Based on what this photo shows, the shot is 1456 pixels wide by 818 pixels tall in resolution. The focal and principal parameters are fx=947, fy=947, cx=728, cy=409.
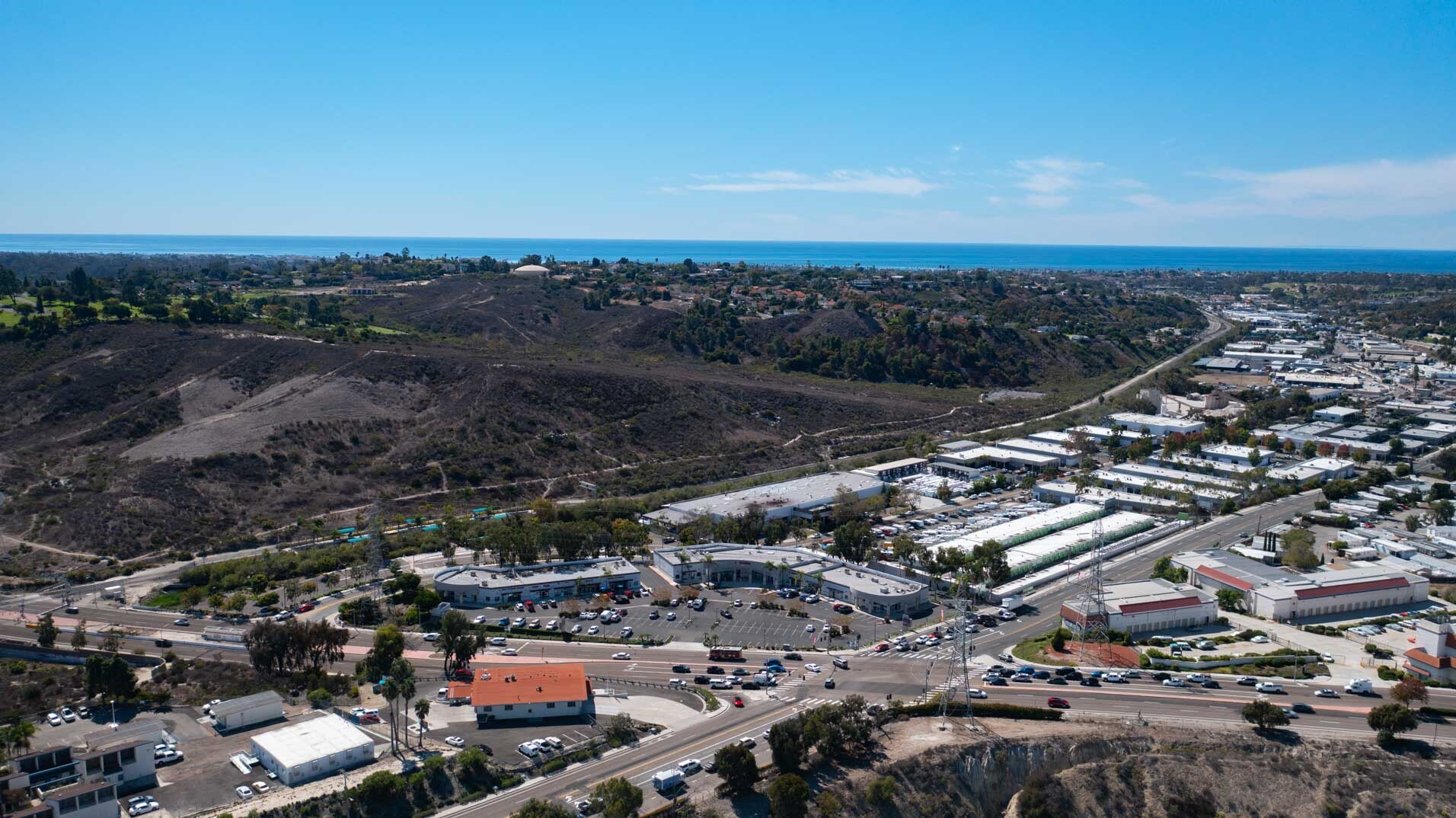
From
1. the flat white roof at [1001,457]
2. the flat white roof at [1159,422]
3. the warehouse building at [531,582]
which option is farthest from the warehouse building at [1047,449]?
the warehouse building at [531,582]

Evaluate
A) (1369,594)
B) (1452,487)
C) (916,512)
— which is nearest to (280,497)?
(916,512)

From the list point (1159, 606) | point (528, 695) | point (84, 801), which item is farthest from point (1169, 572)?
point (84, 801)

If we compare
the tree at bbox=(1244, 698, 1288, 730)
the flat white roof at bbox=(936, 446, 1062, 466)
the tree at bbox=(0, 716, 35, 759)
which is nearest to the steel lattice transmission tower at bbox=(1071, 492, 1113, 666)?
the tree at bbox=(1244, 698, 1288, 730)

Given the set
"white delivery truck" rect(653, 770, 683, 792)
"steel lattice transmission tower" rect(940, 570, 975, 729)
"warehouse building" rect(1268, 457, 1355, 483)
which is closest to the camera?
"white delivery truck" rect(653, 770, 683, 792)

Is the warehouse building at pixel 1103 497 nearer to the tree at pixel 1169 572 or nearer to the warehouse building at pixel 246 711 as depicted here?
the tree at pixel 1169 572

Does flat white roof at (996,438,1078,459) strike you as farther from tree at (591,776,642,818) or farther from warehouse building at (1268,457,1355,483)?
tree at (591,776,642,818)

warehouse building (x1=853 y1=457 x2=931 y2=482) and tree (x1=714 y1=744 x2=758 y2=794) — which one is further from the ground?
warehouse building (x1=853 y1=457 x2=931 y2=482)
